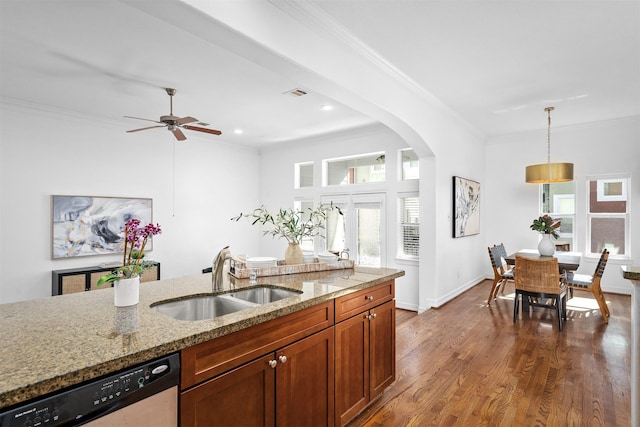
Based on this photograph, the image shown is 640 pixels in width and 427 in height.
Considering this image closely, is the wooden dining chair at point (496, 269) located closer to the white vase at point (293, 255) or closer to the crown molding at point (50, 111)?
the white vase at point (293, 255)

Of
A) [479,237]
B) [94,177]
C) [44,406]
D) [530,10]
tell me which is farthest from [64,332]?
[479,237]

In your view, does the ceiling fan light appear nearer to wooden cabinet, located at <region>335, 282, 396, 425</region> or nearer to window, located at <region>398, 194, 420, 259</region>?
window, located at <region>398, 194, 420, 259</region>

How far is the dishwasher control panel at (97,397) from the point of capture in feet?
3.04

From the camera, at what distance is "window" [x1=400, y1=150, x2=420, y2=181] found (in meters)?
5.41

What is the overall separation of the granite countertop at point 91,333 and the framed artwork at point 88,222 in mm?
3247

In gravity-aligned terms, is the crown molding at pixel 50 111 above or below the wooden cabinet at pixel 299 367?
above

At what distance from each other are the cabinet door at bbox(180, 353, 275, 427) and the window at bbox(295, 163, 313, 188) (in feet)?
17.6

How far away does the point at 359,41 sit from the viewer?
9.63ft

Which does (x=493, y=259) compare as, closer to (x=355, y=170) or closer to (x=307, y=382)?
(x=355, y=170)

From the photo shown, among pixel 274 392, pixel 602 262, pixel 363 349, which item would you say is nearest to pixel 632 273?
pixel 363 349

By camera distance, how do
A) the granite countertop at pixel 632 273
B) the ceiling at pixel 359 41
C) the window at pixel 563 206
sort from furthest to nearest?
the window at pixel 563 206
the ceiling at pixel 359 41
the granite countertop at pixel 632 273

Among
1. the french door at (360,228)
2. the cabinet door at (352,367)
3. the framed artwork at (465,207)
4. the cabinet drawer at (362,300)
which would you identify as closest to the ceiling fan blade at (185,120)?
the cabinet drawer at (362,300)

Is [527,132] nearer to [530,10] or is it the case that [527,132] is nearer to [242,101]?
[530,10]

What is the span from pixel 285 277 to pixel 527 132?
5.85 meters
